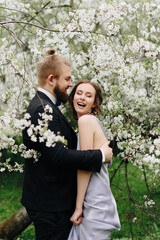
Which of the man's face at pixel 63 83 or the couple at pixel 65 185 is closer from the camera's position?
the couple at pixel 65 185

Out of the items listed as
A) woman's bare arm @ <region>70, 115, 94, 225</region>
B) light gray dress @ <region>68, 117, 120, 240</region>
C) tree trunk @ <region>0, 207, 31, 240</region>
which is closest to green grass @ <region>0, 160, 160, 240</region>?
tree trunk @ <region>0, 207, 31, 240</region>

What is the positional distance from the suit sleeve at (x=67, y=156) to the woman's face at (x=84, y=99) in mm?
415

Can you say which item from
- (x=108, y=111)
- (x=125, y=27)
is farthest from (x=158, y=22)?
(x=108, y=111)

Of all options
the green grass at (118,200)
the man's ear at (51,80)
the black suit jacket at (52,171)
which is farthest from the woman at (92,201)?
the green grass at (118,200)

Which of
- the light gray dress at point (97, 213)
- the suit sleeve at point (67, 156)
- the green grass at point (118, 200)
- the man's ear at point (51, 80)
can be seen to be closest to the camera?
the suit sleeve at point (67, 156)

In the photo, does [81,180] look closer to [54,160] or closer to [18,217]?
[54,160]

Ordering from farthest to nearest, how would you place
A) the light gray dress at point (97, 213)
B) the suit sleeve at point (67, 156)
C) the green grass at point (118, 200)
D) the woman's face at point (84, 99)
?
the green grass at point (118, 200) < the woman's face at point (84, 99) < the light gray dress at point (97, 213) < the suit sleeve at point (67, 156)

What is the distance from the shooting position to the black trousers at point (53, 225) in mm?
2457

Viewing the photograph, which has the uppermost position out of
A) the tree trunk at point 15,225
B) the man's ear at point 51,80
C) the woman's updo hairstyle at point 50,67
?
the woman's updo hairstyle at point 50,67

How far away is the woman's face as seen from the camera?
9.20 feet

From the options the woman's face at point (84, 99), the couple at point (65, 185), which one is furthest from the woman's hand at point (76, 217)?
the woman's face at point (84, 99)

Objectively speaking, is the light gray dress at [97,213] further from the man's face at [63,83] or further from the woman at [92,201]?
the man's face at [63,83]

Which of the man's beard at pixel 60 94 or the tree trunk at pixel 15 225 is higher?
the man's beard at pixel 60 94

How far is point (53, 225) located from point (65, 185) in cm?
33
